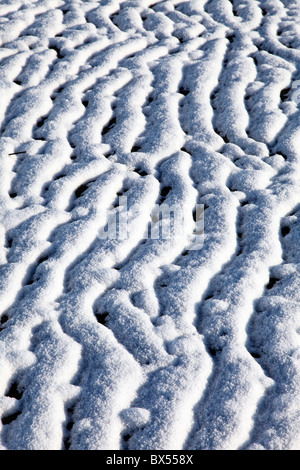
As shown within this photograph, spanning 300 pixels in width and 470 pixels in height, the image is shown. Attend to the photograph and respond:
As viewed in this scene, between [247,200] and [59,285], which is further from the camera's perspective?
[247,200]

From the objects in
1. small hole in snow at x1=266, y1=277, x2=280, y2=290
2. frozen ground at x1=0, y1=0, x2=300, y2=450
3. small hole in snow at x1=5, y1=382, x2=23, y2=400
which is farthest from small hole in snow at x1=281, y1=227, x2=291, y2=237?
small hole in snow at x1=5, y1=382, x2=23, y2=400

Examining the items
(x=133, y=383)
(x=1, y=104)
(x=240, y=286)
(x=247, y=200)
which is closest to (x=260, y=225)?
(x=247, y=200)

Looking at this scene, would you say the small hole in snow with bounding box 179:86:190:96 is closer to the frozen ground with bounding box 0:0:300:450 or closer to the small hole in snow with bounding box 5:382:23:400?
the frozen ground with bounding box 0:0:300:450

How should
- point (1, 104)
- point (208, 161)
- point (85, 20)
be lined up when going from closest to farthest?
point (208, 161) < point (1, 104) < point (85, 20)

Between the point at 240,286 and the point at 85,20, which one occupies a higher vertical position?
the point at 85,20

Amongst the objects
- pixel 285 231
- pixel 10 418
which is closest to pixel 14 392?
pixel 10 418

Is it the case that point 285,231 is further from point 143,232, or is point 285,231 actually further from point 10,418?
point 10,418

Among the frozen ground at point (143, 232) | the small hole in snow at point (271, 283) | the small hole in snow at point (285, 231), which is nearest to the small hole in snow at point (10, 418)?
the frozen ground at point (143, 232)

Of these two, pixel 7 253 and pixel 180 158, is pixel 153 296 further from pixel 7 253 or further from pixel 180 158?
pixel 180 158
